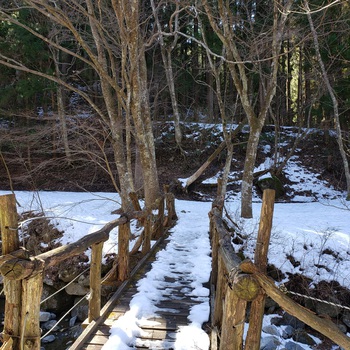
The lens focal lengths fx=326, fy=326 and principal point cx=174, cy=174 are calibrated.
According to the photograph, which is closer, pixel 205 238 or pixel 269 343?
pixel 269 343

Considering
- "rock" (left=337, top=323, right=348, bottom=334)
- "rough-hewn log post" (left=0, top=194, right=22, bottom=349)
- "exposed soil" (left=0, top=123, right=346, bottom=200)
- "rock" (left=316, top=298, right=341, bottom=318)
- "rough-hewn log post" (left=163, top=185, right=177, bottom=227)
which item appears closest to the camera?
"rough-hewn log post" (left=0, top=194, right=22, bottom=349)

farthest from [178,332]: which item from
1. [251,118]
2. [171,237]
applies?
[251,118]

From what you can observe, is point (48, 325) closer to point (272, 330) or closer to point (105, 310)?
point (105, 310)

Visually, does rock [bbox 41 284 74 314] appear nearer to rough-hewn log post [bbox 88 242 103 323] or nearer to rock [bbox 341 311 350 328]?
rough-hewn log post [bbox 88 242 103 323]

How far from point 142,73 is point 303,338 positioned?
8865 mm

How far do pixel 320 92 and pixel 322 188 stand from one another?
5241mm

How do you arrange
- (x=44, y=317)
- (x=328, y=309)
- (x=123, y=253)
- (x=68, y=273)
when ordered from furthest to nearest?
(x=68, y=273) → (x=44, y=317) → (x=328, y=309) → (x=123, y=253)

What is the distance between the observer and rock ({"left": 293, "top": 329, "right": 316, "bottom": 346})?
285 inches

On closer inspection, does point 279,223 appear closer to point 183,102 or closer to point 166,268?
point 166,268

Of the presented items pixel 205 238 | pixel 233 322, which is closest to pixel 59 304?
pixel 205 238

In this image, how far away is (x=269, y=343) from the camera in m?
6.84

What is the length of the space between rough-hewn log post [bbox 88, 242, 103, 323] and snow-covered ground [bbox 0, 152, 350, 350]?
0.35m

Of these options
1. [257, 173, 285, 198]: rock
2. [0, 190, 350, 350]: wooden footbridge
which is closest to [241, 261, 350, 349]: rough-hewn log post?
[0, 190, 350, 350]: wooden footbridge

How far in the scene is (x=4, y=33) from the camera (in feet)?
62.9
